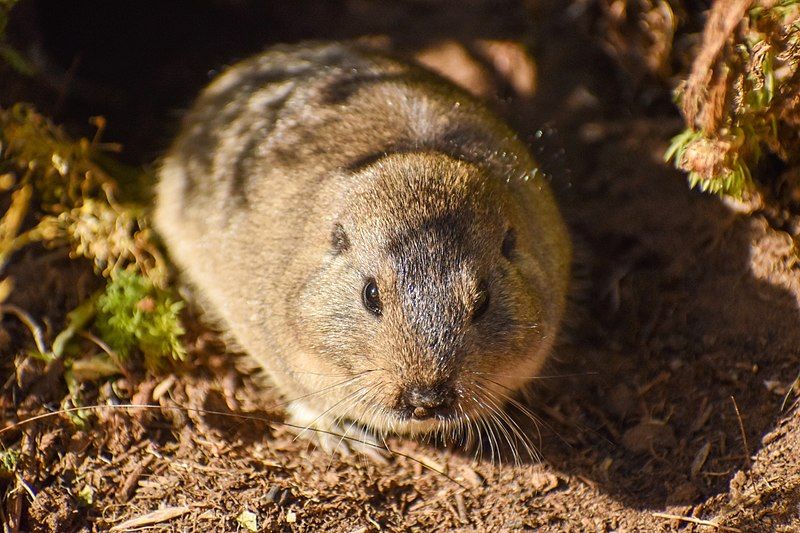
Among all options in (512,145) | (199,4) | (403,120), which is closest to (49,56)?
(199,4)

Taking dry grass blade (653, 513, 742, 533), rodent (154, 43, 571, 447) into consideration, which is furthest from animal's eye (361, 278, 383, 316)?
dry grass blade (653, 513, 742, 533)

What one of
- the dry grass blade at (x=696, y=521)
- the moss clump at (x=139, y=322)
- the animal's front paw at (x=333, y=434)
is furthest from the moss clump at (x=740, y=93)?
the moss clump at (x=139, y=322)

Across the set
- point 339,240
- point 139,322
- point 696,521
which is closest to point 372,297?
point 339,240

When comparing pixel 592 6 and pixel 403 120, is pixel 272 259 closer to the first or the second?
pixel 403 120

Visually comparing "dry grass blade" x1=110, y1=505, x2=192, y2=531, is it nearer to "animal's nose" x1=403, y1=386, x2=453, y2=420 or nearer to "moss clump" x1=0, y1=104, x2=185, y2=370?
"moss clump" x1=0, y1=104, x2=185, y2=370

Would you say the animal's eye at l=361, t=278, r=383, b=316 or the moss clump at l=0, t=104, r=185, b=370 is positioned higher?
the moss clump at l=0, t=104, r=185, b=370

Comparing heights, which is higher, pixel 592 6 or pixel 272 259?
pixel 592 6

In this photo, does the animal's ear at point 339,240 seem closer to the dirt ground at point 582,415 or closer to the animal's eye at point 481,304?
the animal's eye at point 481,304

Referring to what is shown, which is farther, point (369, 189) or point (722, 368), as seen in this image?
point (722, 368)
